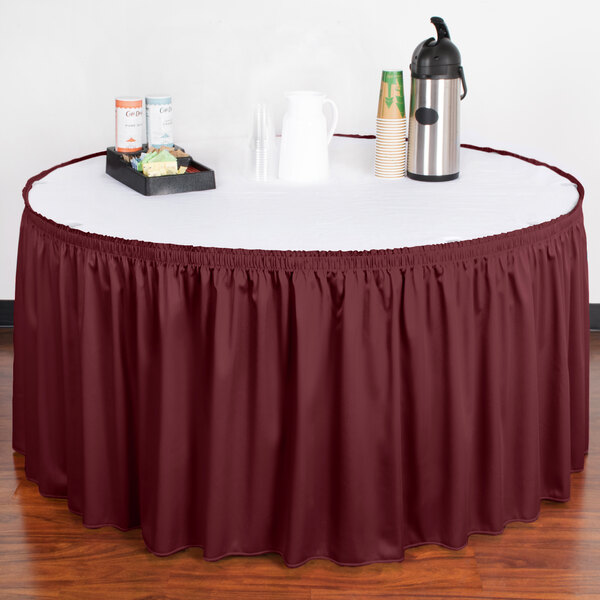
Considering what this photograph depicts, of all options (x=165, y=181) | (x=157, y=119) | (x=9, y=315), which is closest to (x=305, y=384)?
(x=165, y=181)

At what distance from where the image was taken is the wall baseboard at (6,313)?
332 centimetres

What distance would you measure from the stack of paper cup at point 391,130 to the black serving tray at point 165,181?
0.44 metres

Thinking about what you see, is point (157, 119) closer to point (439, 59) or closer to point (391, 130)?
point (391, 130)

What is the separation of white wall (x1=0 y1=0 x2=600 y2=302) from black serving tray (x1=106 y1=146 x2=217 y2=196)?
85cm

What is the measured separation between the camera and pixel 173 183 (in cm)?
216

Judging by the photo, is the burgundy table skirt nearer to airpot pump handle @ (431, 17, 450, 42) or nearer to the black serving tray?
the black serving tray

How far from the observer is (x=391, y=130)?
2.36 meters

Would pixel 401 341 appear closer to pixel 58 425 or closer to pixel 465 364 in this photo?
pixel 465 364

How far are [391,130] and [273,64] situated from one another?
801 millimetres

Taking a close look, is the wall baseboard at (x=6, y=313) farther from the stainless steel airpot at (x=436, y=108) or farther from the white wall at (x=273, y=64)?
the stainless steel airpot at (x=436, y=108)

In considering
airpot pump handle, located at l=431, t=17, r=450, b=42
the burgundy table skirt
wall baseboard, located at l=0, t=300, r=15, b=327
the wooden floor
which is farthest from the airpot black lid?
wall baseboard, located at l=0, t=300, r=15, b=327

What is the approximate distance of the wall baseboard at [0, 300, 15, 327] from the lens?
3.32 m

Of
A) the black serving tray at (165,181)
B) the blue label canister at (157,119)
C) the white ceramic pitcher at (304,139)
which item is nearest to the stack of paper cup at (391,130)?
the white ceramic pitcher at (304,139)

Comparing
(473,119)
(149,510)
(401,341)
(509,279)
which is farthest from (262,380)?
(473,119)
